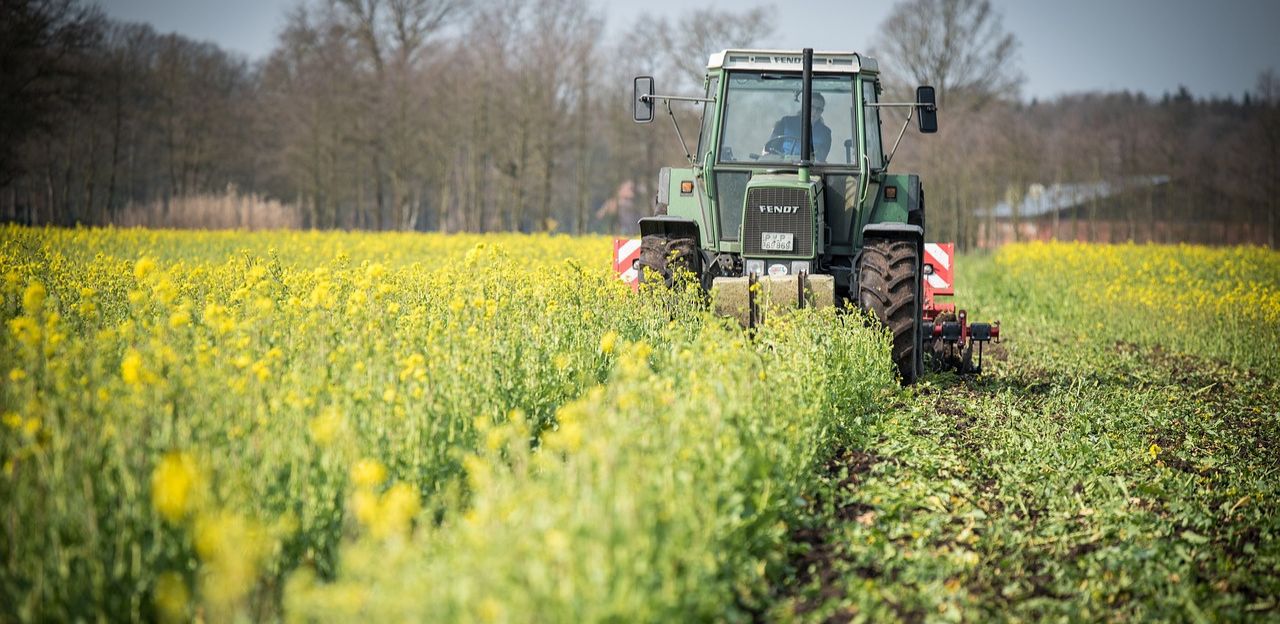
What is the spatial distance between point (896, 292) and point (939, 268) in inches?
110

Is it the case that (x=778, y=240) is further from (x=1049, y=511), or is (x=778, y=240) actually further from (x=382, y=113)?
(x=382, y=113)

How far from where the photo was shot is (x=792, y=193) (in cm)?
897

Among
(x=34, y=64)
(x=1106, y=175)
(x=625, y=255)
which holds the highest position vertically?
(x=34, y=64)

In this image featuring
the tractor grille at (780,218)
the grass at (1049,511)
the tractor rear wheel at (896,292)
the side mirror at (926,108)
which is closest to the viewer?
the grass at (1049,511)

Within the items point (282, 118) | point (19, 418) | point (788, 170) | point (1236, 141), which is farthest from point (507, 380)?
point (1236, 141)

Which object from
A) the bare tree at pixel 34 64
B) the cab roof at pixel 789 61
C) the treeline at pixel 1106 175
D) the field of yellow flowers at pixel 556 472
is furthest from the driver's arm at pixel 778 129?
the treeline at pixel 1106 175

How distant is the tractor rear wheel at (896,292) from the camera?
850cm

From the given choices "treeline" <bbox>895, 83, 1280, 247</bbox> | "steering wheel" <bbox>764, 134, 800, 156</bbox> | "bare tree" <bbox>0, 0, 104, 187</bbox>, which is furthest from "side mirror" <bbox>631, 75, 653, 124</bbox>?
"treeline" <bbox>895, 83, 1280, 247</bbox>

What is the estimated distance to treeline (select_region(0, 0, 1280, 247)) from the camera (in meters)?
41.2

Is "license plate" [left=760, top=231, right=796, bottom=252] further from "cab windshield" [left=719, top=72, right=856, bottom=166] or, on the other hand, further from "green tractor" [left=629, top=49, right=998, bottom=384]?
"cab windshield" [left=719, top=72, right=856, bottom=166]

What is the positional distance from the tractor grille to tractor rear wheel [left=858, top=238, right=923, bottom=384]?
21.1 inches

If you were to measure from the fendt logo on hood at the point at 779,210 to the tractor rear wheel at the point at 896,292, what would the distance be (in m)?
0.67

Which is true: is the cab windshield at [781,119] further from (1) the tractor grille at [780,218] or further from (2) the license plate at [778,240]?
(2) the license plate at [778,240]

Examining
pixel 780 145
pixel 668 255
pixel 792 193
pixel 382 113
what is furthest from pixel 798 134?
pixel 382 113
